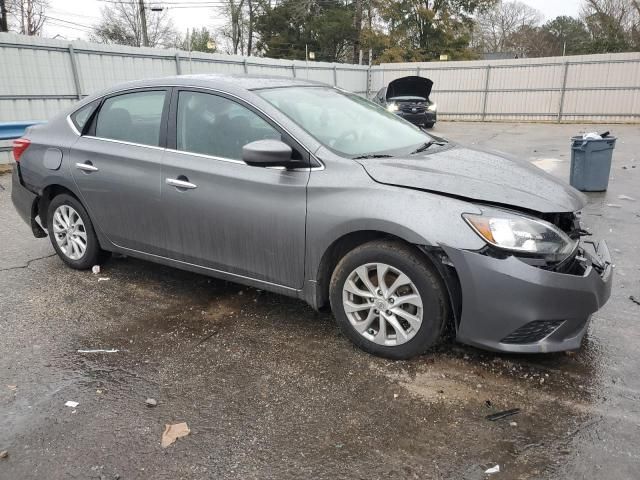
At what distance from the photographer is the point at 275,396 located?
2965 mm

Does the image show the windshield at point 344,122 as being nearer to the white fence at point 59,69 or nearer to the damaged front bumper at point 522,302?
the damaged front bumper at point 522,302

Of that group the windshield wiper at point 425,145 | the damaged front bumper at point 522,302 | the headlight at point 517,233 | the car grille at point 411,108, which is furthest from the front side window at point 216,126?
the car grille at point 411,108

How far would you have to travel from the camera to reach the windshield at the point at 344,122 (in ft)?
11.8

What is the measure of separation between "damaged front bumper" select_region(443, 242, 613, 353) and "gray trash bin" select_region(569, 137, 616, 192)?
5473 millimetres

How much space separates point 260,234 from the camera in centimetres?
352

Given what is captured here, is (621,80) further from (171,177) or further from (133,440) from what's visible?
(133,440)

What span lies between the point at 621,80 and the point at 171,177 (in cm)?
2156

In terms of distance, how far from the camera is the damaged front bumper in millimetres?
2803

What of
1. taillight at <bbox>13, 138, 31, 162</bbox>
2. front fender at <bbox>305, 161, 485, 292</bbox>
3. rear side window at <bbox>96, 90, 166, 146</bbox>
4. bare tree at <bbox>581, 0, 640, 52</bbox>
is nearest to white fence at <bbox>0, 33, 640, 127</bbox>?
taillight at <bbox>13, 138, 31, 162</bbox>

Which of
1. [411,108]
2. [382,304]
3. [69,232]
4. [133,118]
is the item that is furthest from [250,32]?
[382,304]

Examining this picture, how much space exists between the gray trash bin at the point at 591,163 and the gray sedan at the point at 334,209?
4534 millimetres

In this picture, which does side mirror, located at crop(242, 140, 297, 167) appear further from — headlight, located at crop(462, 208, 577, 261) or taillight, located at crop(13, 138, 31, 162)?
taillight, located at crop(13, 138, 31, 162)

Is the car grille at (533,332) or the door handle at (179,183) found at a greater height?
the door handle at (179,183)

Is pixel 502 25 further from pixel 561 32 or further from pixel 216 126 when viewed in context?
pixel 216 126
